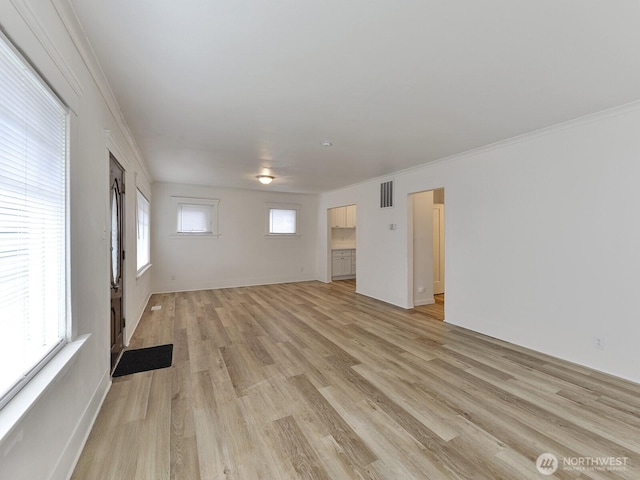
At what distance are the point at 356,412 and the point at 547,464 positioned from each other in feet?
3.82

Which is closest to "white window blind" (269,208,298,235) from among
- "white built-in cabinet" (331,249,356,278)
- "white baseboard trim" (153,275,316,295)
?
"white baseboard trim" (153,275,316,295)

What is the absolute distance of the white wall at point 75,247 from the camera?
1.12 meters

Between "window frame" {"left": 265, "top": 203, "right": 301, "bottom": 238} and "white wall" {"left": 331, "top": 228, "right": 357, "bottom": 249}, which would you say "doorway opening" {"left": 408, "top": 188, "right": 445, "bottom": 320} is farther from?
"window frame" {"left": 265, "top": 203, "right": 301, "bottom": 238}

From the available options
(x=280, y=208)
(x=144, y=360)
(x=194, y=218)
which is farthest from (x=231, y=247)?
(x=144, y=360)

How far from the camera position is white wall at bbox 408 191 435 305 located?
5.22 metres

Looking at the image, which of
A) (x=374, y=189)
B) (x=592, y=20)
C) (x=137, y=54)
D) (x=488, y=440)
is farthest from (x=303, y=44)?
(x=374, y=189)

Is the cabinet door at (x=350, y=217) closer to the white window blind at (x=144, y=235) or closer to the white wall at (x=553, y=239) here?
the white wall at (x=553, y=239)

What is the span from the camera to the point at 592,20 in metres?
1.52

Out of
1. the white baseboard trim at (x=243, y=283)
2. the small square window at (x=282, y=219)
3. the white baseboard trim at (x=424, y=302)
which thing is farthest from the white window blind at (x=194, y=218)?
the white baseboard trim at (x=424, y=302)

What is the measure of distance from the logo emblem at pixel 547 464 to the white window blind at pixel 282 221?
261 inches

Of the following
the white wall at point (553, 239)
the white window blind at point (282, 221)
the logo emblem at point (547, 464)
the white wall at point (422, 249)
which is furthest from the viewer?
the white window blind at point (282, 221)

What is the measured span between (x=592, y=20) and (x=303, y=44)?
1.62 metres

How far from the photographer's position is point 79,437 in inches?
67.3

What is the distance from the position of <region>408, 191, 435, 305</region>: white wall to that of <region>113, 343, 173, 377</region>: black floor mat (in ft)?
13.2
